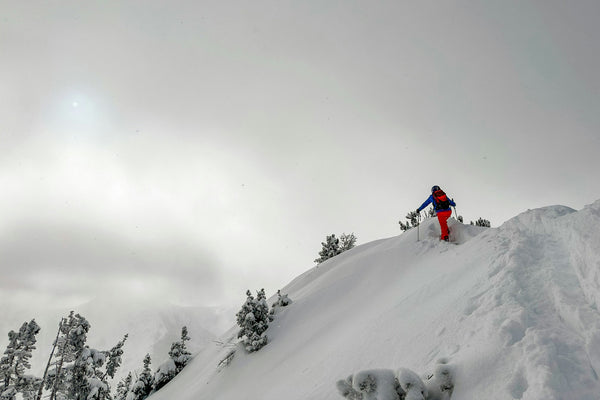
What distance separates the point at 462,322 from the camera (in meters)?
6.47

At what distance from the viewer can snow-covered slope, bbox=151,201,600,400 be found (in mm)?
4676

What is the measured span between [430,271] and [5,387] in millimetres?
32577

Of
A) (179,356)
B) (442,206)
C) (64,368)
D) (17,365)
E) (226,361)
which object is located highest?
(442,206)

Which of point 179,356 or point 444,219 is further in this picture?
point 179,356

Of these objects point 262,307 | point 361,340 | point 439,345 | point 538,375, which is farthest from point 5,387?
point 538,375

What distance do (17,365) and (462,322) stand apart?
34.2m

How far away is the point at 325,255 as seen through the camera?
26.7 meters

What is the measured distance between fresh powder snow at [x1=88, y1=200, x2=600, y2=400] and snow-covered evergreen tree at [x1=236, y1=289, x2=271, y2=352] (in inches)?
13.7

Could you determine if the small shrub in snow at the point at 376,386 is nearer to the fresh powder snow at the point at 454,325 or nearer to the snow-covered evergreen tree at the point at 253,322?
the fresh powder snow at the point at 454,325

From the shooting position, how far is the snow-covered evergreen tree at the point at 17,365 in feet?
82.2

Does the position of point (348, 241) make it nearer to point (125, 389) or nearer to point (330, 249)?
point (330, 249)

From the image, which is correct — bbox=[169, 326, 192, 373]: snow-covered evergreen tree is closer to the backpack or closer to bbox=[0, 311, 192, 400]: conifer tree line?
bbox=[0, 311, 192, 400]: conifer tree line

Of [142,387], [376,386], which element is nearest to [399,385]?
[376,386]

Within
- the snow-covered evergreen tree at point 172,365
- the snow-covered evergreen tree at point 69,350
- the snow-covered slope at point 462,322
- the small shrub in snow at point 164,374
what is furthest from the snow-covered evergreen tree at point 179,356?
the snow-covered evergreen tree at point 69,350
